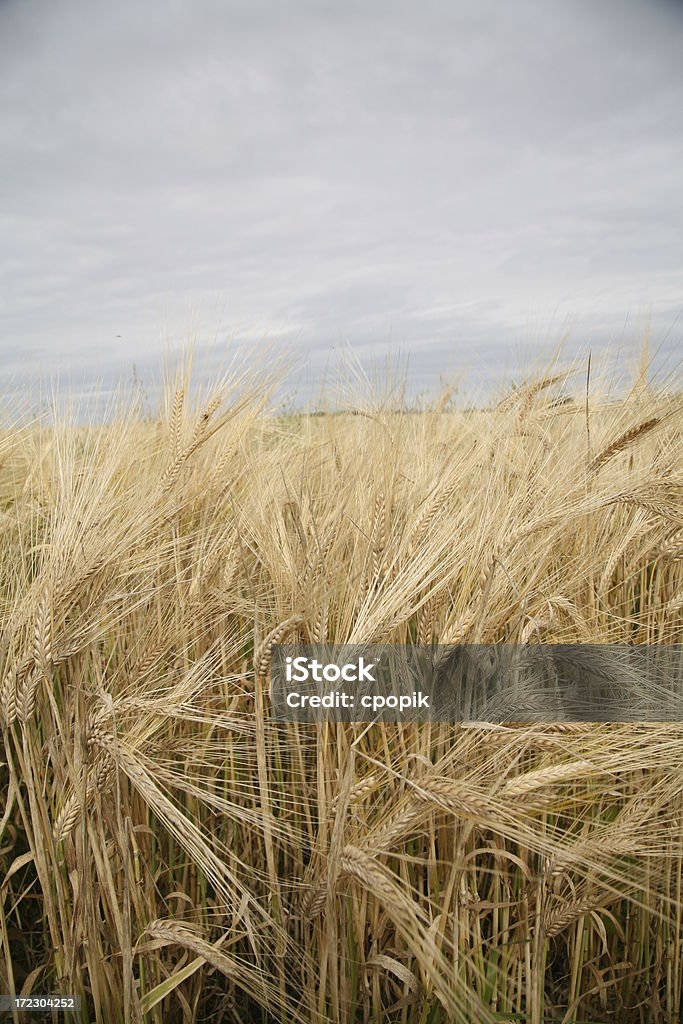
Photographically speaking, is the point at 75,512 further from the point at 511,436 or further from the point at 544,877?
the point at 511,436

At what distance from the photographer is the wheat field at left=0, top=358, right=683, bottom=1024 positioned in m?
0.89

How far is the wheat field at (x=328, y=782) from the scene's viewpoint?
89 centimetres

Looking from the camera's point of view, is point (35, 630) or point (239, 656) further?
point (239, 656)

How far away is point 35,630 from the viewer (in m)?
0.88

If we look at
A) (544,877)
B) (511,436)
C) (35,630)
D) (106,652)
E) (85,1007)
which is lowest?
(85,1007)

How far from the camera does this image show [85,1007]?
3.25 ft

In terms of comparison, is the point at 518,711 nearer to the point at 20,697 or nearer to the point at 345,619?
the point at 345,619

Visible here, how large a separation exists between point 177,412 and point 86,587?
0.54 meters

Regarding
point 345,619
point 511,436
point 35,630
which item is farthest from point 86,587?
point 511,436

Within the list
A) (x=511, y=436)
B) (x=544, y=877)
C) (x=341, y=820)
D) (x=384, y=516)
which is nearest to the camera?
(x=341, y=820)

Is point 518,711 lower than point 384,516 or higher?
lower

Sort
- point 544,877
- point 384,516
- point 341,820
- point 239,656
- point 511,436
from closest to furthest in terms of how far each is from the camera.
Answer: point 341,820
point 544,877
point 384,516
point 239,656
point 511,436

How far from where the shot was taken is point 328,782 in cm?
96

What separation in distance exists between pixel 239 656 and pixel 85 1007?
56 centimetres
